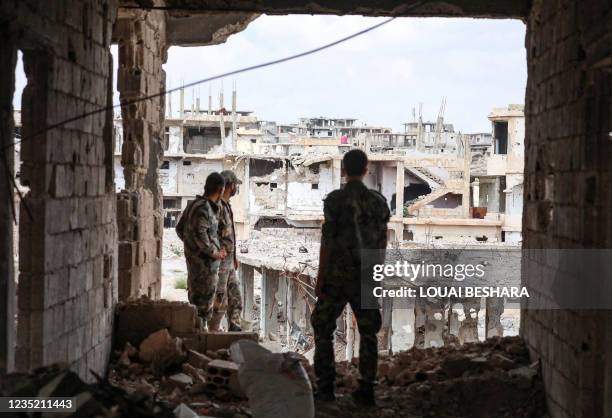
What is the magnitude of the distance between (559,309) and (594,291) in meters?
0.85

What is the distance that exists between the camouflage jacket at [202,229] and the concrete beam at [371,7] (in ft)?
6.56

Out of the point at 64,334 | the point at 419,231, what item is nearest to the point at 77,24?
the point at 64,334

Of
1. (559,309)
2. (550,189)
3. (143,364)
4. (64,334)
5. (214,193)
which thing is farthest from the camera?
(214,193)

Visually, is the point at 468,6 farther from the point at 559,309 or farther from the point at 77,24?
the point at 77,24

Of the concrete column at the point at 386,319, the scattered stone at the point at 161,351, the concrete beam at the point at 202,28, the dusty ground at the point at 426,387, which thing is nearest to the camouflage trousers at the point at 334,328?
the dusty ground at the point at 426,387

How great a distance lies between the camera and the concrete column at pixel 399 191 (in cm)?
3862

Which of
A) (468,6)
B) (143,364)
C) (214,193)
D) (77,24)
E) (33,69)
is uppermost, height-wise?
(468,6)

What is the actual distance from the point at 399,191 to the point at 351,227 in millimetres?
33597

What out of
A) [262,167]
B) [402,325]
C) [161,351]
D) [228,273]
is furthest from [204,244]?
[262,167]

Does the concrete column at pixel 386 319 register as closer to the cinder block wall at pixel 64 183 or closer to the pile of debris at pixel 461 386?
the pile of debris at pixel 461 386

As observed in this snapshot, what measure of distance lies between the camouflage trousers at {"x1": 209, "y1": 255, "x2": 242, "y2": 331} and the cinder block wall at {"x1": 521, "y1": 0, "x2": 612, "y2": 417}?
126 inches

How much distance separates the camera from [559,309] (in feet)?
20.3

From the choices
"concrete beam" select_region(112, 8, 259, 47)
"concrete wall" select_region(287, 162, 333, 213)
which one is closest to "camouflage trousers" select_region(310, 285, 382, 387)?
"concrete beam" select_region(112, 8, 259, 47)

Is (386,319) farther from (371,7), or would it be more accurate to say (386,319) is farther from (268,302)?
(371,7)
